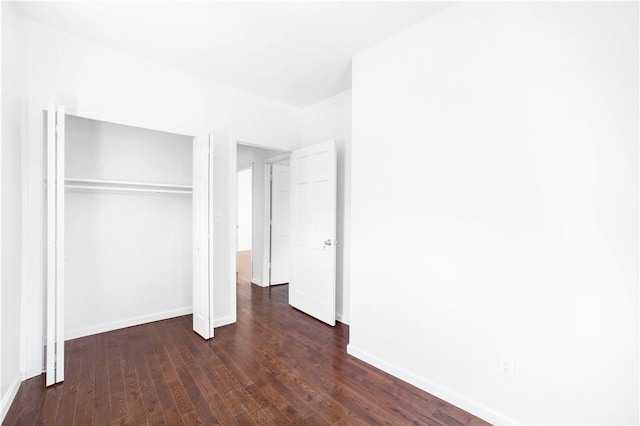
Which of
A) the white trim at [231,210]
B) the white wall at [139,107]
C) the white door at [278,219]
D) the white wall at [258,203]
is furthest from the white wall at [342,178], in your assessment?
the white wall at [258,203]

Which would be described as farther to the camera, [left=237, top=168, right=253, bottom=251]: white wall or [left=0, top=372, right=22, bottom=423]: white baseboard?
[left=237, top=168, right=253, bottom=251]: white wall

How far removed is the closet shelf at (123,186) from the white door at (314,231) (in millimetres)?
1365

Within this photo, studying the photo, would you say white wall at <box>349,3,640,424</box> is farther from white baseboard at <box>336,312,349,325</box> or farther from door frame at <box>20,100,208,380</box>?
door frame at <box>20,100,208,380</box>

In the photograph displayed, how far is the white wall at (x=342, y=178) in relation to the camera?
346cm

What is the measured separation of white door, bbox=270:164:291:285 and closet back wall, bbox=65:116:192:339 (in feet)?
4.97

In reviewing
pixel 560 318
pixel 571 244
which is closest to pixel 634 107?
pixel 571 244

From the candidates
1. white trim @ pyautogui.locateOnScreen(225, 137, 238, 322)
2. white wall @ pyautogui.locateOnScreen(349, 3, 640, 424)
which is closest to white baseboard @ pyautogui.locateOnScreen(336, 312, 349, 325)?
white wall @ pyautogui.locateOnScreen(349, 3, 640, 424)

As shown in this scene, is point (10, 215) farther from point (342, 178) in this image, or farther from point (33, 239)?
point (342, 178)

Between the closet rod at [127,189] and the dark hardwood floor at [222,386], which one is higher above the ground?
the closet rod at [127,189]

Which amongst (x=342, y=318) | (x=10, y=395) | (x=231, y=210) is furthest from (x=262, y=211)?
(x=10, y=395)

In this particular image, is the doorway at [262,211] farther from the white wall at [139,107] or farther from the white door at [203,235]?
the white door at [203,235]

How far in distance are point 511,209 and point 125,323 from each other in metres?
3.85

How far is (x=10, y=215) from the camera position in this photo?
2008 millimetres

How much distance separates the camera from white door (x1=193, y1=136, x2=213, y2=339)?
3010 millimetres
